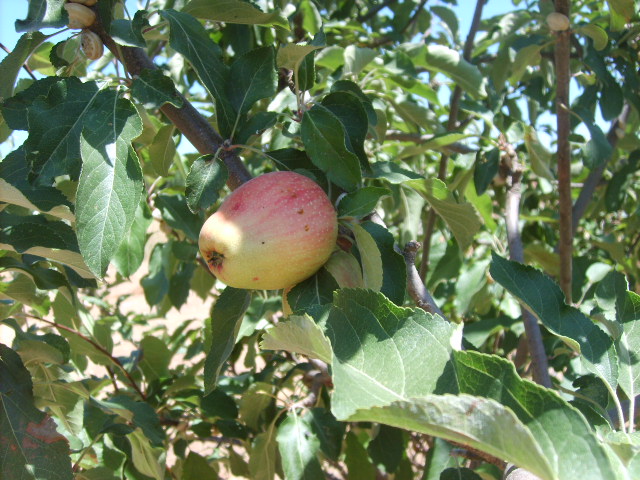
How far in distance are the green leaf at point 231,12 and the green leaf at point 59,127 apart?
0.78 ft

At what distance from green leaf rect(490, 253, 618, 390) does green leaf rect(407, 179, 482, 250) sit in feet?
0.50

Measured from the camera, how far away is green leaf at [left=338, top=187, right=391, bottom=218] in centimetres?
89

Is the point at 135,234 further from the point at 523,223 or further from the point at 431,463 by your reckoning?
the point at 523,223

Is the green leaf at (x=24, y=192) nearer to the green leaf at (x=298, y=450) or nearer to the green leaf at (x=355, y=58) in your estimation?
the green leaf at (x=298, y=450)

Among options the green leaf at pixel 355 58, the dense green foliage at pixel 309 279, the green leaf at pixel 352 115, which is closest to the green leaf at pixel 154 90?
the dense green foliage at pixel 309 279

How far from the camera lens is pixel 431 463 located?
127cm

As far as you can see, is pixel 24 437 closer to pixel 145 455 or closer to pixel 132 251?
pixel 145 455

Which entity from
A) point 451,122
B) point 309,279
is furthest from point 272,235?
point 451,122

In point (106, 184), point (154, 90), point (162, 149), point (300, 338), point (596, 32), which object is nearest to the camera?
point (300, 338)

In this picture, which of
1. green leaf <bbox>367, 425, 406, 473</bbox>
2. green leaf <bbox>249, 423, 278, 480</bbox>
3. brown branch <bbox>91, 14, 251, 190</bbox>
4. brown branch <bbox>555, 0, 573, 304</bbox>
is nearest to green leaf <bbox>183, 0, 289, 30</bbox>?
brown branch <bbox>91, 14, 251, 190</bbox>

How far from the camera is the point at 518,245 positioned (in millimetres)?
1491

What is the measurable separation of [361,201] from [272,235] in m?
0.14

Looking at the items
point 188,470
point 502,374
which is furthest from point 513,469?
point 188,470

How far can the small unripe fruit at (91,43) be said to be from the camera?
963 mm
